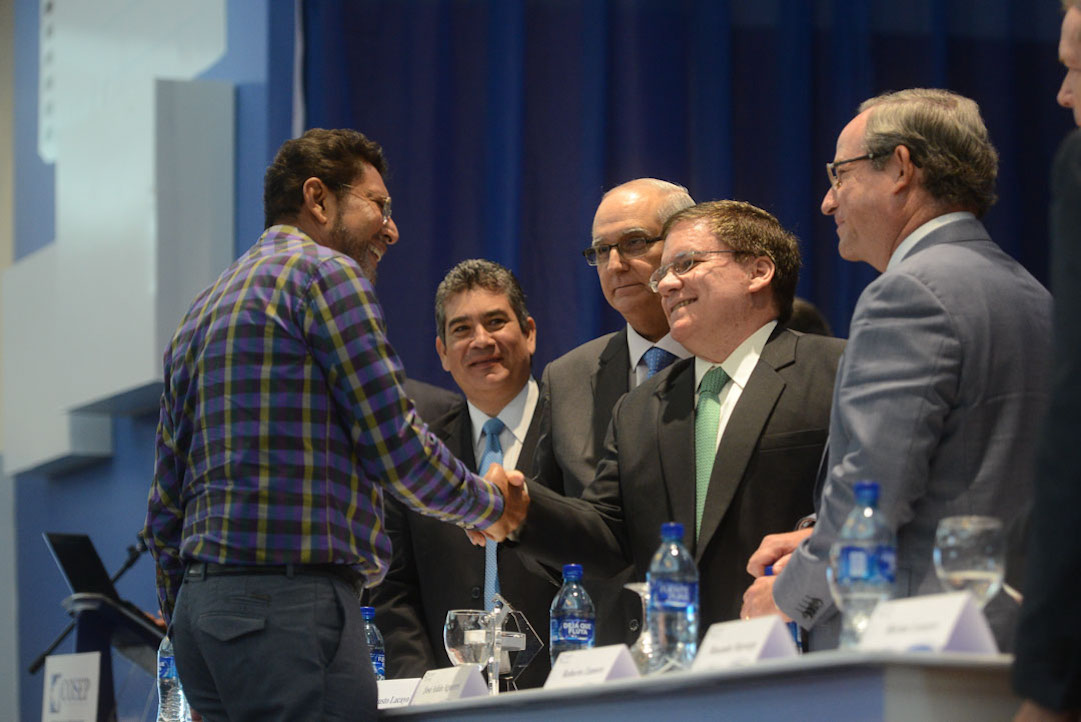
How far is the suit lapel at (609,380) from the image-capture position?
11.0 ft

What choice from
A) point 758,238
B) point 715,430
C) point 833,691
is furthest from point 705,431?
point 833,691

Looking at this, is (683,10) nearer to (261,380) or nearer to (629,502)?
(629,502)

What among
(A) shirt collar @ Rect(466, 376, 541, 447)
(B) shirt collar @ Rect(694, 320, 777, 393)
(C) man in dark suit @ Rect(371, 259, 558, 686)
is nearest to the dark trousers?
(B) shirt collar @ Rect(694, 320, 777, 393)

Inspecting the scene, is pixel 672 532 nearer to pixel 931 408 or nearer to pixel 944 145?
pixel 931 408

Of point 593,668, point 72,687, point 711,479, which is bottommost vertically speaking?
point 72,687

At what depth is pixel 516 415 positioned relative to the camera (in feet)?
12.4

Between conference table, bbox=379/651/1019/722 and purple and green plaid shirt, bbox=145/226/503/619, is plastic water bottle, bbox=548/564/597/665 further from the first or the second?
conference table, bbox=379/651/1019/722

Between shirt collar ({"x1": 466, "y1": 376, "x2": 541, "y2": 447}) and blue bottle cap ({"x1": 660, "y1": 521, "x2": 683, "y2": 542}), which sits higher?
shirt collar ({"x1": 466, "y1": 376, "x2": 541, "y2": 447})

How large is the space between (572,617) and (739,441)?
0.46 meters

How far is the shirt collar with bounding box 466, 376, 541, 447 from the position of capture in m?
3.75

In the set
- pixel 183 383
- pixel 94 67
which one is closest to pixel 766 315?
pixel 183 383

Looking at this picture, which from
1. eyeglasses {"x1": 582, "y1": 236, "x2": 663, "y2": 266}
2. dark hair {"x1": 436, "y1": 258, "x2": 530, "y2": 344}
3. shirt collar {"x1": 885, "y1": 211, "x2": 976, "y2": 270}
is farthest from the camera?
dark hair {"x1": 436, "y1": 258, "x2": 530, "y2": 344}

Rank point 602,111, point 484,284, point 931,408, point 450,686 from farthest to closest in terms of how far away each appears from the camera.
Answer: point 602,111, point 484,284, point 450,686, point 931,408

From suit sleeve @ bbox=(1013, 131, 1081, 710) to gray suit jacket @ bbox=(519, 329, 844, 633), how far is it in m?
1.18
